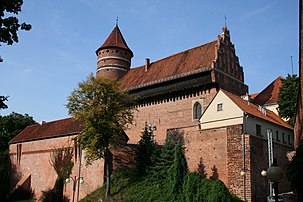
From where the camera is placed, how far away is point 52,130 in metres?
40.6

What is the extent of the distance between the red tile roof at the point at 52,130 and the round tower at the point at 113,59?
801 centimetres

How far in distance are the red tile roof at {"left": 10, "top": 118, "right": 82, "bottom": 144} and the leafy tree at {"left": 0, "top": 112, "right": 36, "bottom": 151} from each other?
5.76m

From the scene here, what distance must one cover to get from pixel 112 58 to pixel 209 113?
2000 centimetres

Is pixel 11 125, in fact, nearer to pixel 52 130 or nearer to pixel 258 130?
pixel 52 130

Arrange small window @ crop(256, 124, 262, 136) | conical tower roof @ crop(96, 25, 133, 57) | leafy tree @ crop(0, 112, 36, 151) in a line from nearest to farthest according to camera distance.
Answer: small window @ crop(256, 124, 262, 136), conical tower roof @ crop(96, 25, 133, 57), leafy tree @ crop(0, 112, 36, 151)

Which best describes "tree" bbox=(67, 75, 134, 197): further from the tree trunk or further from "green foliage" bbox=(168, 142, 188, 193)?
"green foliage" bbox=(168, 142, 188, 193)

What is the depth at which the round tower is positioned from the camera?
45375mm

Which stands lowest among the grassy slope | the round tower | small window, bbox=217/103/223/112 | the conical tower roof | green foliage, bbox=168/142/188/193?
the grassy slope

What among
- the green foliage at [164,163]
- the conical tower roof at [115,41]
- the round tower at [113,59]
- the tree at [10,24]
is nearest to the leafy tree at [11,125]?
the round tower at [113,59]

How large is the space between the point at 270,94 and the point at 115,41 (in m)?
19.4

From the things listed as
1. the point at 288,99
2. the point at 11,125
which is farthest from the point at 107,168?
the point at 11,125

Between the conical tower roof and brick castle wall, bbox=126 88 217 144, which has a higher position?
the conical tower roof

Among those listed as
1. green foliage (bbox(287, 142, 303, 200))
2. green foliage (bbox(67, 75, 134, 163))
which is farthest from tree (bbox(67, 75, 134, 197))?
green foliage (bbox(287, 142, 303, 200))

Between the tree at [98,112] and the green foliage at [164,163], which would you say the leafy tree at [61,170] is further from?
the green foliage at [164,163]
